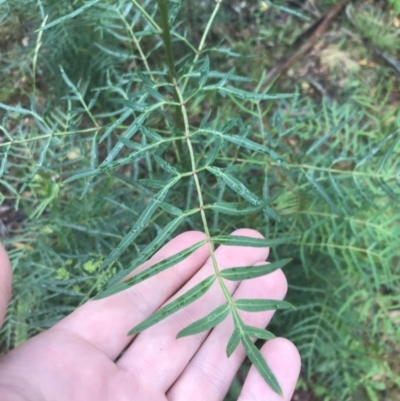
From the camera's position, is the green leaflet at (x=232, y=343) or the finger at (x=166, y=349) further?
the finger at (x=166, y=349)

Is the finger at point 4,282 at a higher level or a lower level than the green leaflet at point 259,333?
higher

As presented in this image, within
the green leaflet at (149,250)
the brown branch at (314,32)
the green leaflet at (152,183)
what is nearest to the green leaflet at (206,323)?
the green leaflet at (149,250)

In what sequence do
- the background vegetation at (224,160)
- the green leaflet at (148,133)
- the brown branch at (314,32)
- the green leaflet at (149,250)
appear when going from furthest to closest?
the brown branch at (314,32) → the background vegetation at (224,160) → the green leaflet at (148,133) → the green leaflet at (149,250)

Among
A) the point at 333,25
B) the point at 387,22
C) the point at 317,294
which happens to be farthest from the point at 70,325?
the point at 387,22

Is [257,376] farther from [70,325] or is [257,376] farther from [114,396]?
[70,325]

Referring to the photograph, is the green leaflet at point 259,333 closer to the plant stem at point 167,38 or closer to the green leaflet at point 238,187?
the green leaflet at point 238,187

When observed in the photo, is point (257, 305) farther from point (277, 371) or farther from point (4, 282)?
point (4, 282)

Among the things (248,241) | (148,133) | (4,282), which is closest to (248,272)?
(248,241)
